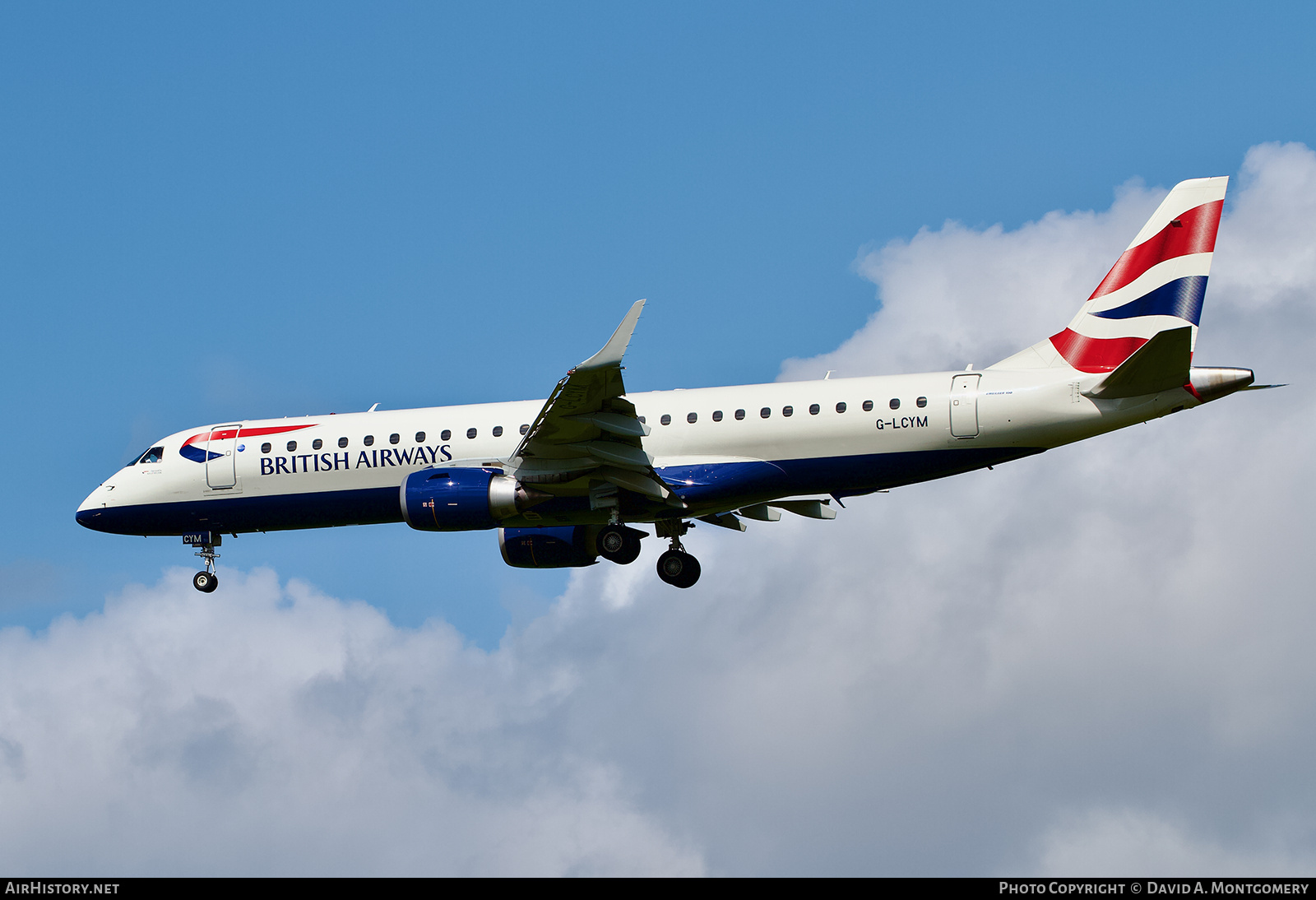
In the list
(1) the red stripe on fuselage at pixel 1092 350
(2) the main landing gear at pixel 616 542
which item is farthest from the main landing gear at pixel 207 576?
(1) the red stripe on fuselage at pixel 1092 350

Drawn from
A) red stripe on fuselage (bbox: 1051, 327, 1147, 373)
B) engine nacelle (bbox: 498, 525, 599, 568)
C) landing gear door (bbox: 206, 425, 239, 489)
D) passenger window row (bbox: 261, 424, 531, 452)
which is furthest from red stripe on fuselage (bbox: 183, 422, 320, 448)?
red stripe on fuselage (bbox: 1051, 327, 1147, 373)

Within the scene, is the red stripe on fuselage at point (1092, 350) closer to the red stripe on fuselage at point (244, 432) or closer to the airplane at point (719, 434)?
the airplane at point (719, 434)

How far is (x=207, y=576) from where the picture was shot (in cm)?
3803

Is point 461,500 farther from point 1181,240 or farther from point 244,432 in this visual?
point 1181,240

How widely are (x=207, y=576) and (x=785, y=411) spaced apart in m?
15.2

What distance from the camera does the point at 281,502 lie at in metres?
36.5

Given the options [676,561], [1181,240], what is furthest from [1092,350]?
[676,561]

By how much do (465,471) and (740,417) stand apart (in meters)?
6.15

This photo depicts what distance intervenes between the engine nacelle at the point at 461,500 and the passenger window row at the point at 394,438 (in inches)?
72.0

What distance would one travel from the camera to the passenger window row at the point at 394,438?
35.3 metres
